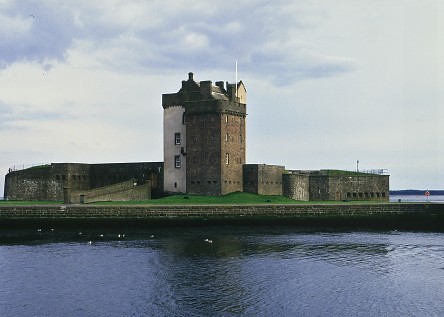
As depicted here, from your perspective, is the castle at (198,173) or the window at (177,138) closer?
the castle at (198,173)

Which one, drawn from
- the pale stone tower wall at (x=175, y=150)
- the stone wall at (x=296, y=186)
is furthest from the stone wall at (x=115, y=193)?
the stone wall at (x=296, y=186)

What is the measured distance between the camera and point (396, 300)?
83.1 feet

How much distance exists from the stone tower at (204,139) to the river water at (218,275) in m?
16.0

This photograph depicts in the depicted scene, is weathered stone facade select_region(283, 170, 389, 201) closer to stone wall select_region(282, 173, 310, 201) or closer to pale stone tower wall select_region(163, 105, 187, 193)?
stone wall select_region(282, 173, 310, 201)

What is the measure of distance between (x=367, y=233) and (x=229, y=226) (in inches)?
460

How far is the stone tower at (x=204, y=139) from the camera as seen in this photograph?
6128 cm

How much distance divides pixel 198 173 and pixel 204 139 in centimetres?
360

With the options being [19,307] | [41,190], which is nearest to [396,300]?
[19,307]

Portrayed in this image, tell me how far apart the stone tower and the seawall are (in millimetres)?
9382

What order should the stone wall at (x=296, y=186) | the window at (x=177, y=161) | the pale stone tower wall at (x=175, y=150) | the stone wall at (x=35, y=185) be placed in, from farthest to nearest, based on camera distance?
the stone wall at (x=35, y=185) < the stone wall at (x=296, y=186) < the window at (x=177, y=161) < the pale stone tower wall at (x=175, y=150)

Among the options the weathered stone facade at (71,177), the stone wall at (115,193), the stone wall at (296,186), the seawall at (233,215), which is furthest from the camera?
the stone wall at (296,186)

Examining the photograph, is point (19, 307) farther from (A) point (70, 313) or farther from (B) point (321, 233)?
(B) point (321, 233)

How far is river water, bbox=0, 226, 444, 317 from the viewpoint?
23969 mm

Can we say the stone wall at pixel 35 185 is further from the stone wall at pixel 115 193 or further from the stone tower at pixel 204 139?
the stone tower at pixel 204 139
